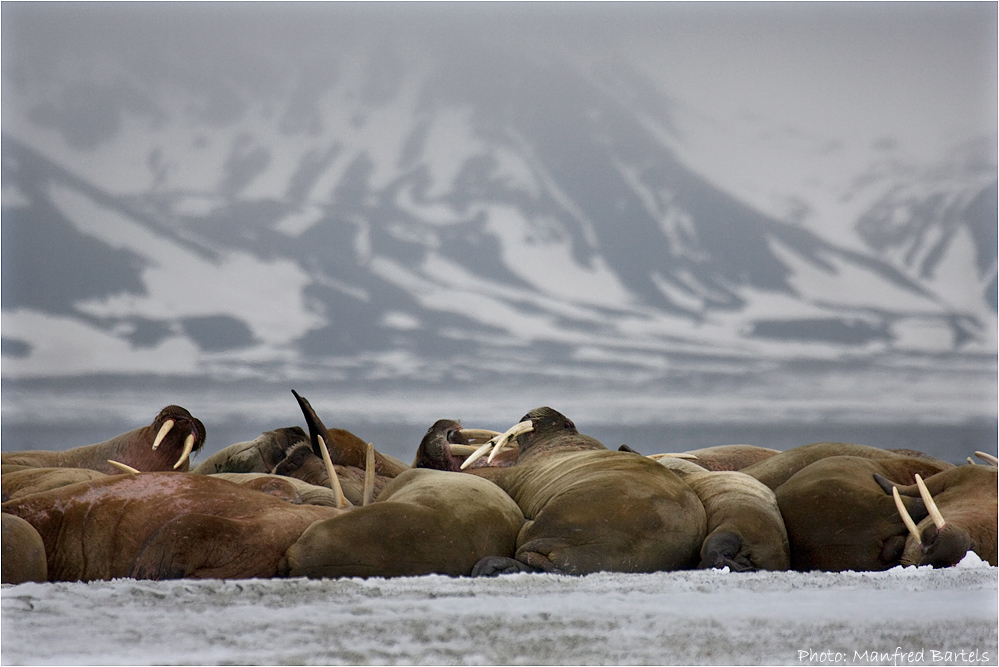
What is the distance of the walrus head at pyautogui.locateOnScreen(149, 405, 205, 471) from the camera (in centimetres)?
477

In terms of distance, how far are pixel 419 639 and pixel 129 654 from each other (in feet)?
2.18

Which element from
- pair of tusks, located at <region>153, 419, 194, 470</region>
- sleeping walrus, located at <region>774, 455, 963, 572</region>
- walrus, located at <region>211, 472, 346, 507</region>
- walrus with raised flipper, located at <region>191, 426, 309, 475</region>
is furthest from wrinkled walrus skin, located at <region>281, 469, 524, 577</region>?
pair of tusks, located at <region>153, 419, 194, 470</region>

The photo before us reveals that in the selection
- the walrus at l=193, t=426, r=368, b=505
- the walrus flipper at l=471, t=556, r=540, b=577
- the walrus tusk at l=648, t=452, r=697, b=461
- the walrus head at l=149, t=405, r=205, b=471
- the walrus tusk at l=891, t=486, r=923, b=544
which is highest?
the walrus head at l=149, t=405, r=205, b=471

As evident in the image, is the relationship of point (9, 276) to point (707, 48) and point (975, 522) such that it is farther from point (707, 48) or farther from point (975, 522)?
point (975, 522)

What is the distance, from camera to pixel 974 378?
6836 millimetres

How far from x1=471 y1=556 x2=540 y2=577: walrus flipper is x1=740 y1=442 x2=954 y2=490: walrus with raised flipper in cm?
178

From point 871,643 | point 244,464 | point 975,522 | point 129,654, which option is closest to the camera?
point 129,654

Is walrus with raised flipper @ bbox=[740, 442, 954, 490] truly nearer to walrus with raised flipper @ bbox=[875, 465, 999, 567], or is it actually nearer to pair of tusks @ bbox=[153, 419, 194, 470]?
walrus with raised flipper @ bbox=[875, 465, 999, 567]

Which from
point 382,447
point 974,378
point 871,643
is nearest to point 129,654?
point 871,643

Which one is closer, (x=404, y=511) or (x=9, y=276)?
(x=404, y=511)

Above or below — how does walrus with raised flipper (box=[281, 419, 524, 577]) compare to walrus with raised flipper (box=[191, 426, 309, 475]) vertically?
below

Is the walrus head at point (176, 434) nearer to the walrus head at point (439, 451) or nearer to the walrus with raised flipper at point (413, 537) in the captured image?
the walrus head at point (439, 451)

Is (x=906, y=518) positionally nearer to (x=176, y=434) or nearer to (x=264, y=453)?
(x=264, y=453)

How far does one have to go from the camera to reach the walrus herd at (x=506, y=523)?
9.21 ft
